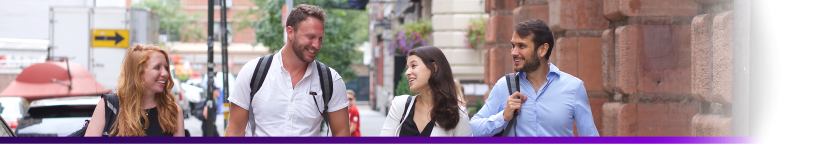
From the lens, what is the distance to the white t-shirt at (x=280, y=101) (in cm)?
447

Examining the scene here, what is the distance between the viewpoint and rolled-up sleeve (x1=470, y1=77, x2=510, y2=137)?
4.34 meters

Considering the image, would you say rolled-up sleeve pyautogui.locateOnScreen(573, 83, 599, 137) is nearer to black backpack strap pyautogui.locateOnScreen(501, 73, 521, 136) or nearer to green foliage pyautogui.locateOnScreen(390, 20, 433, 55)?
black backpack strap pyautogui.locateOnScreen(501, 73, 521, 136)

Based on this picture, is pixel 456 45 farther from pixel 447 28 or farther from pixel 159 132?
pixel 159 132

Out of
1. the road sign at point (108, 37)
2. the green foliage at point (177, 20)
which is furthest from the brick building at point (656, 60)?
the green foliage at point (177, 20)

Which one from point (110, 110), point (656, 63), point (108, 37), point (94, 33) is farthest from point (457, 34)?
point (110, 110)

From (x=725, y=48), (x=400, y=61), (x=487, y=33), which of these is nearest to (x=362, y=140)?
(x=725, y=48)

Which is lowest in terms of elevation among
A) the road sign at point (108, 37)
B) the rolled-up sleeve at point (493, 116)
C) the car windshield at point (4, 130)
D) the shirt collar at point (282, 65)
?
the car windshield at point (4, 130)

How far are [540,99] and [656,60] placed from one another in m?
1.81

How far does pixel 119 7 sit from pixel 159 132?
16255mm

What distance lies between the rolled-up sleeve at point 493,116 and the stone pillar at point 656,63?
5.35 ft

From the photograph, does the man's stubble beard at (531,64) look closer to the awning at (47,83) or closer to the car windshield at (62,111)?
the car windshield at (62,111)

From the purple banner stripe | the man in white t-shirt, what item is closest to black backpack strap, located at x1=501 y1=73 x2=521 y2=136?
the purple banner stripe

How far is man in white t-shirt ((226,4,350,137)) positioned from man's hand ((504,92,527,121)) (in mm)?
919

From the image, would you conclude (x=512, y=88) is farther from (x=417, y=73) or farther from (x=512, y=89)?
(x=417, y=73)
